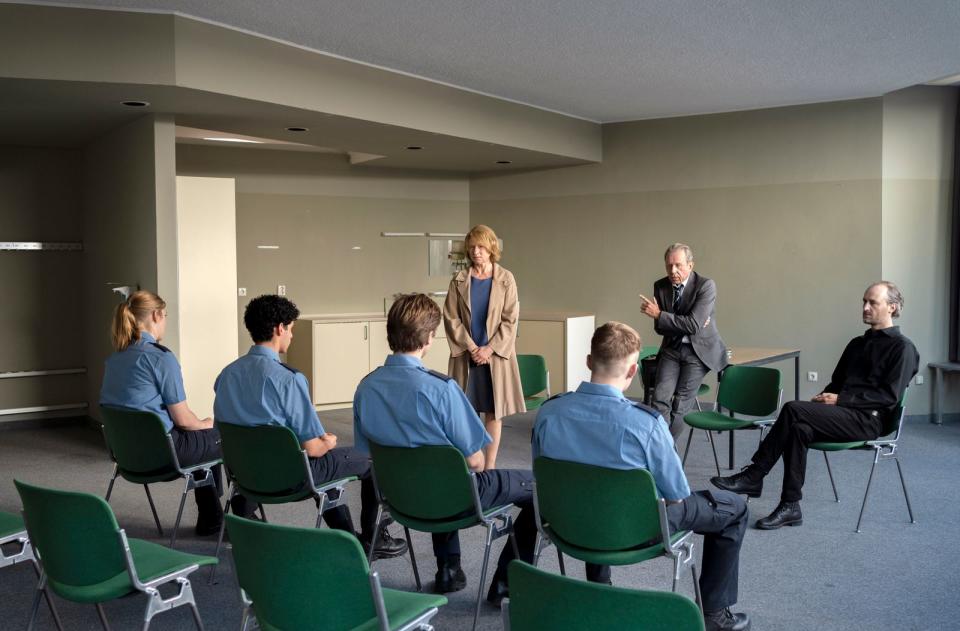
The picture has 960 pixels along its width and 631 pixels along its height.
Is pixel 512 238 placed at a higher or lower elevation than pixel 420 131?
lower

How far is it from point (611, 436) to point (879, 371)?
259 cm

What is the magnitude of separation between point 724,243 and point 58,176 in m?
6.30

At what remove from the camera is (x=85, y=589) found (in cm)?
263

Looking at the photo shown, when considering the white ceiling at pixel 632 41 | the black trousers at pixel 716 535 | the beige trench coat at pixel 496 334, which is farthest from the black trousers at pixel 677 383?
the black trousers at pixel 716 535

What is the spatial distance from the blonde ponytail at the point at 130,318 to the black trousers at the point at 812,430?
11.0ft

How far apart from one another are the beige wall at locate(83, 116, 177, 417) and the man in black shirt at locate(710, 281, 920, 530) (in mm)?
4306

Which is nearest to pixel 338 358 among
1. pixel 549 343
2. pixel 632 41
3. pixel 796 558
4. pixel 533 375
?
pixel 549 343

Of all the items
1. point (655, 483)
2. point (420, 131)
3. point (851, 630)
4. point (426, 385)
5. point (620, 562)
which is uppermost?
point (420, 131)

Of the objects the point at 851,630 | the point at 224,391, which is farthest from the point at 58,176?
the point at 851,630

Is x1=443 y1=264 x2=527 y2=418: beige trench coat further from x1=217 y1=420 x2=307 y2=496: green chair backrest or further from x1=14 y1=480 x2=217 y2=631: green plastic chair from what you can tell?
x1=14 y1=480 x2=217 y2=631: green plastic chair

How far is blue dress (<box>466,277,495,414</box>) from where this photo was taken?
5.32 m

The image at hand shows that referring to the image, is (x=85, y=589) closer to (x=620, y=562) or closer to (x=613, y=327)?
(x=620, y=562)

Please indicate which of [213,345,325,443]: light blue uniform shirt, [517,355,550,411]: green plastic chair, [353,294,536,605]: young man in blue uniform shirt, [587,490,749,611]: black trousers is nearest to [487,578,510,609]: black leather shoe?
[353,294,536,605]: young man in blue uniform shirt

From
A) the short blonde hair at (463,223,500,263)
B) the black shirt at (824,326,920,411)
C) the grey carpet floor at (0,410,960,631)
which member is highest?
the short blonde hair at (463,223,500,263)
